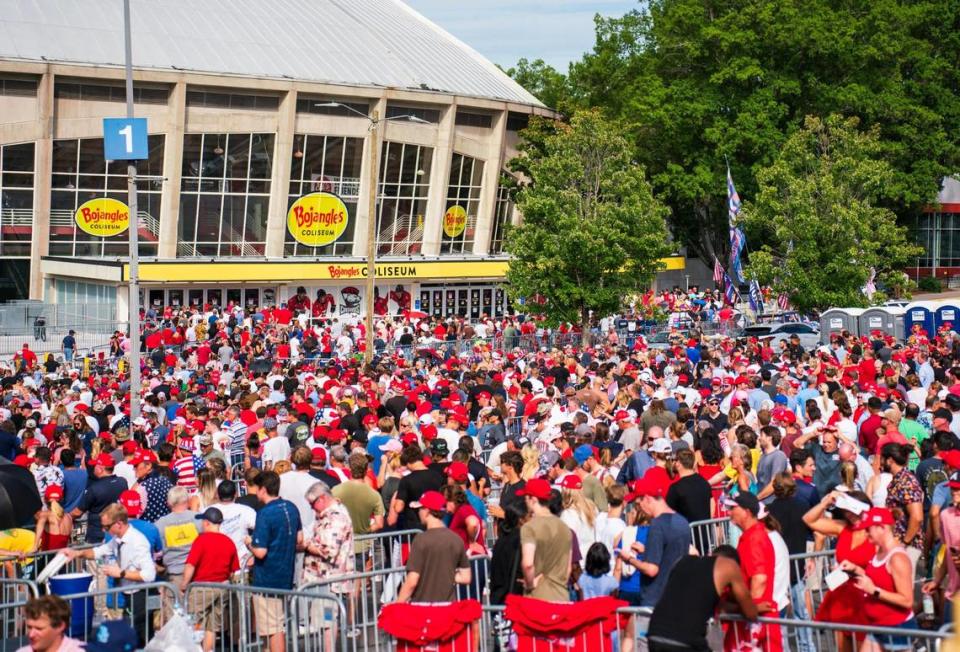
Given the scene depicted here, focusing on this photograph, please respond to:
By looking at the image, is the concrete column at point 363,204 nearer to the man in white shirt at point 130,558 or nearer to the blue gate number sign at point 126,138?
the blue gate number sign at point 126,138

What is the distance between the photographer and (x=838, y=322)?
37188 mm

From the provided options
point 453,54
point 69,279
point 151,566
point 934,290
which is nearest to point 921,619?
point 151,566

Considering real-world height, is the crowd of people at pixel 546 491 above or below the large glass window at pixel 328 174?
below

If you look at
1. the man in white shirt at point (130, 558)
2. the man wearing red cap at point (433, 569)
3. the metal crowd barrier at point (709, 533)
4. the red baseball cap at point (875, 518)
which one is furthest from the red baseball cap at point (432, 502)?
the red baseball cap at point (875, 518)

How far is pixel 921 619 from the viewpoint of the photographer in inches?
402

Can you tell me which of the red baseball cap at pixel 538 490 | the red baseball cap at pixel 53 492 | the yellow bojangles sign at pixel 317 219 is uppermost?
the yellow bojangles sign at pixel 317 219

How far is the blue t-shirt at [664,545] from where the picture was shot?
9.80 meters

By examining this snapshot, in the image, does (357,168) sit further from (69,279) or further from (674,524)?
(674,524)

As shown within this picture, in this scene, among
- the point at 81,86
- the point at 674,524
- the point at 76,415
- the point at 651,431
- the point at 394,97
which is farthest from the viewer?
the point at 394,97

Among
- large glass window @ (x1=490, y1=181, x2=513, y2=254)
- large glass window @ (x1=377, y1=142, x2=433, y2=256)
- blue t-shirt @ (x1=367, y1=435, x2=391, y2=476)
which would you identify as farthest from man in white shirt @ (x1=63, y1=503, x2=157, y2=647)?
large glass window @ (x1=490, y1=181, x2=513, y2=254)

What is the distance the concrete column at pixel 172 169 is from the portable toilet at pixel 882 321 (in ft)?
91.2

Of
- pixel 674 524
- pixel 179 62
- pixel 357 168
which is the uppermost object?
pixel 179 62

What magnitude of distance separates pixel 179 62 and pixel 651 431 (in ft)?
138

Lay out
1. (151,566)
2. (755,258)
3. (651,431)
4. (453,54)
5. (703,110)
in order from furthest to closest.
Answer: (453,54) → (703,110) → (755,258) → (651,431) → (151,566)
